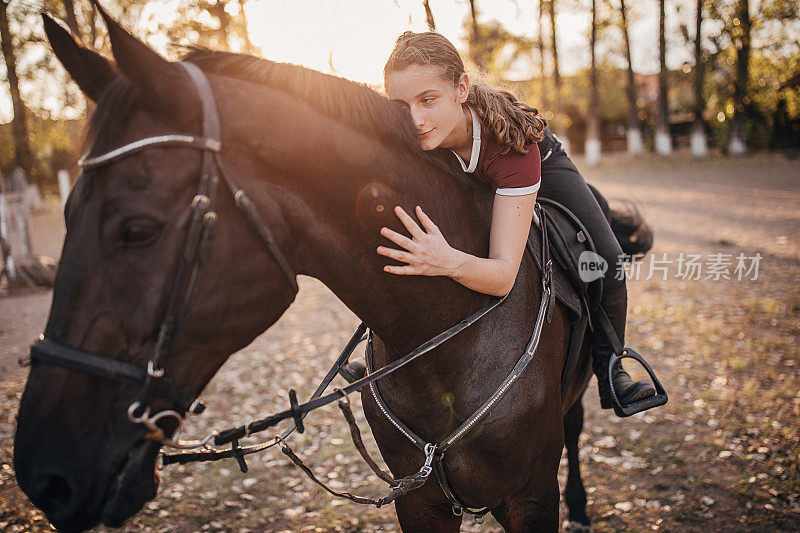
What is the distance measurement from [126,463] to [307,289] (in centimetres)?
989

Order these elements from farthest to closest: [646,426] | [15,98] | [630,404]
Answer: [15,98]
[646,426]
[630,404]

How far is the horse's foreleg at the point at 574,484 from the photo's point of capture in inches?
152

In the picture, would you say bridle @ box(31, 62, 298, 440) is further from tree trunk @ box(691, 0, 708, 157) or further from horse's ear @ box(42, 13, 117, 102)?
tree trunk @ box(691, 0, 708, 157)

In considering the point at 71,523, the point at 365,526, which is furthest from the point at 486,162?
the point at 365,526

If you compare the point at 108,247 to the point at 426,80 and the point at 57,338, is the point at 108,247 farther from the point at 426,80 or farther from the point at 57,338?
the point at 426,80

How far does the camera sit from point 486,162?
2.04 m

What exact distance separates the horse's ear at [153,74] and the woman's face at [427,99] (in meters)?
0.80

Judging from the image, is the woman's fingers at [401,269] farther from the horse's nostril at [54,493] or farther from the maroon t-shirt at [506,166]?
the horse's nostril at [54,493]

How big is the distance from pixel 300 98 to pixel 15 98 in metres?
20.7

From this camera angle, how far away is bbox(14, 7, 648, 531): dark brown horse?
1350 mm

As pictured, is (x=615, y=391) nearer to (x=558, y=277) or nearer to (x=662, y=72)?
(x=558, y=277)

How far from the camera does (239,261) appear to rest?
146cm

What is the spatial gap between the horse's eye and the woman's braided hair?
107 centimetres

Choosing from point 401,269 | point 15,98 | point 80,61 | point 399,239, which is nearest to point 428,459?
point 401,269
